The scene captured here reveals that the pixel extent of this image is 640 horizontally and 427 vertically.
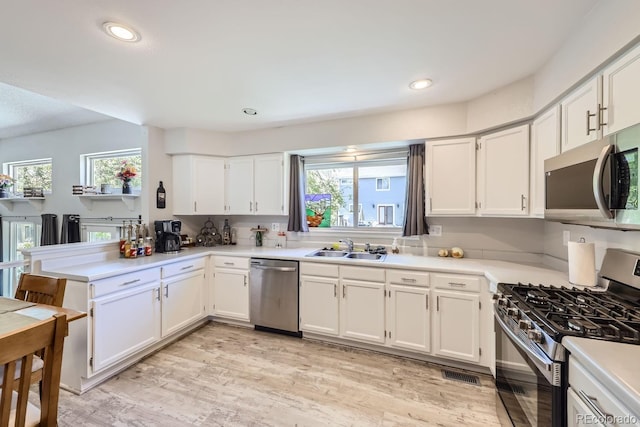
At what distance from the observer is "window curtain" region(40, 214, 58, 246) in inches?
160

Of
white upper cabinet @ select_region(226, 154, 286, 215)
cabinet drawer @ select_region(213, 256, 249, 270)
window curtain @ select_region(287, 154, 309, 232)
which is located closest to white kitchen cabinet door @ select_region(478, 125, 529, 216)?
window curtain @ select_region(287, 154, 309, 232)

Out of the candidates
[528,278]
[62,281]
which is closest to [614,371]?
[528,278]

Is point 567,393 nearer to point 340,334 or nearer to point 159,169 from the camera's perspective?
point 340,334

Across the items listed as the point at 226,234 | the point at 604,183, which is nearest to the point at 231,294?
the point at 226,234

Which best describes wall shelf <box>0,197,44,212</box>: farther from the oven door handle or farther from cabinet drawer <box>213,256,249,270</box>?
the oven door handle

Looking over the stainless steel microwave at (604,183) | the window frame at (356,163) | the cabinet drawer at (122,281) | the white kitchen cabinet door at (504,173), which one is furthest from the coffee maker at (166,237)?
the stainless steel microwave at (604,183)

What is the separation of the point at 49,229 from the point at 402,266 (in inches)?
206

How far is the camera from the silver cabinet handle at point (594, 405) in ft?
2.77

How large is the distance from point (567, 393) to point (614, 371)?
1.05 ft

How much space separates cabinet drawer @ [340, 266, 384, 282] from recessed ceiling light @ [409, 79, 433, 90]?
65.7 inches

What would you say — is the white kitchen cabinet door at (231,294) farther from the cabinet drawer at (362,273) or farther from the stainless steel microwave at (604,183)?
the stainless steel microwave at (604,183)

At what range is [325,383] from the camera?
7.06 feet

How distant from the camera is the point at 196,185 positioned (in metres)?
3.47

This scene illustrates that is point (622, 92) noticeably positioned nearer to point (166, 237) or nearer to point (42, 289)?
point (42, 289)
